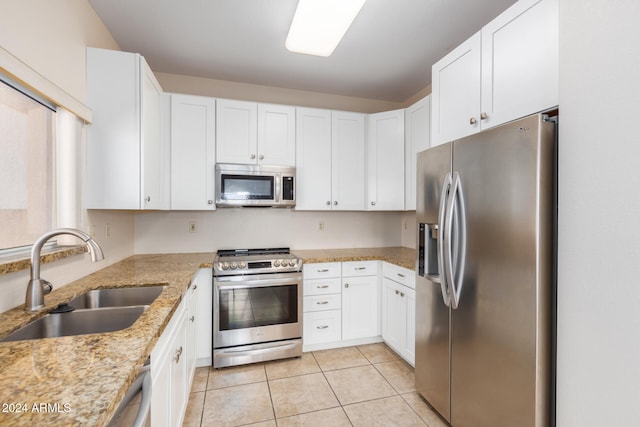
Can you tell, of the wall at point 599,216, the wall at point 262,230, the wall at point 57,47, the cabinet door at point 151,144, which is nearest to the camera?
the wall at point 599,216

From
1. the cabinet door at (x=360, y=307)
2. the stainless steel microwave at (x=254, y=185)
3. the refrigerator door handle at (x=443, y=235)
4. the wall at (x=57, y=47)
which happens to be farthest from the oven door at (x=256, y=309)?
the refrigerator door handle at (x=443, y=235)

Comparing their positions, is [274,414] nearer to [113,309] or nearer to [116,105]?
[113,309]

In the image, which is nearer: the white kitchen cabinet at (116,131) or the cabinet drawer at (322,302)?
the white kitchen cabinet at (116,131)

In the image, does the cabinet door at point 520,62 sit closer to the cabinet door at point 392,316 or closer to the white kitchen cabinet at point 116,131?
the cabinet door at point 392,316

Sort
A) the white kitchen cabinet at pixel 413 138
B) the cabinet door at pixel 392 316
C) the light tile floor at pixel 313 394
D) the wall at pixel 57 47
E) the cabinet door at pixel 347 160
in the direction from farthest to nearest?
the cabinet door at pixel 347 160 < the white kitchen cabinet at pixel 413 138 < the cabinet door at pixel 392 316 < the light tile floor at pixel 313 394 < the wall at pixel 57 47

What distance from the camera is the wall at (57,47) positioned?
1.29 m

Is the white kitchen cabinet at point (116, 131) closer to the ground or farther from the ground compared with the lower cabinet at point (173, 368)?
farther from the ground

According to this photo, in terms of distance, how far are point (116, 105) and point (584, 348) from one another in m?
2.78

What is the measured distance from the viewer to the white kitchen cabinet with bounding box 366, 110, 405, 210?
3029 mm

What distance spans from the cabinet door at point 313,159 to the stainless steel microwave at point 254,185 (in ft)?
0.49

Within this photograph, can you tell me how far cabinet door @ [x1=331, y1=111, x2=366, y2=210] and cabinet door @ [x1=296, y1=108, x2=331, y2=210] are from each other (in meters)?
0.07

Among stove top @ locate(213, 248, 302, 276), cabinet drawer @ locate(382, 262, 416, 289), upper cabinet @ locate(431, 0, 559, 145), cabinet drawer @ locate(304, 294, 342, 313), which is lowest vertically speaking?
cabinet drawer @ locate(304, 294, 342, 313)

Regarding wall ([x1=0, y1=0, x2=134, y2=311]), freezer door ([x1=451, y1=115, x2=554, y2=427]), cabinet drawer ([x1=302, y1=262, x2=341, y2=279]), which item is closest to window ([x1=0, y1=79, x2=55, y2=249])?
wall ([x1=0, y1=0, x2=134, y2=311])

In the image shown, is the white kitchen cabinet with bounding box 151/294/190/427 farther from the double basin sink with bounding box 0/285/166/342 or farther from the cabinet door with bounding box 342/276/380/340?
the cabinet door with bounding box 342/276/380/340
